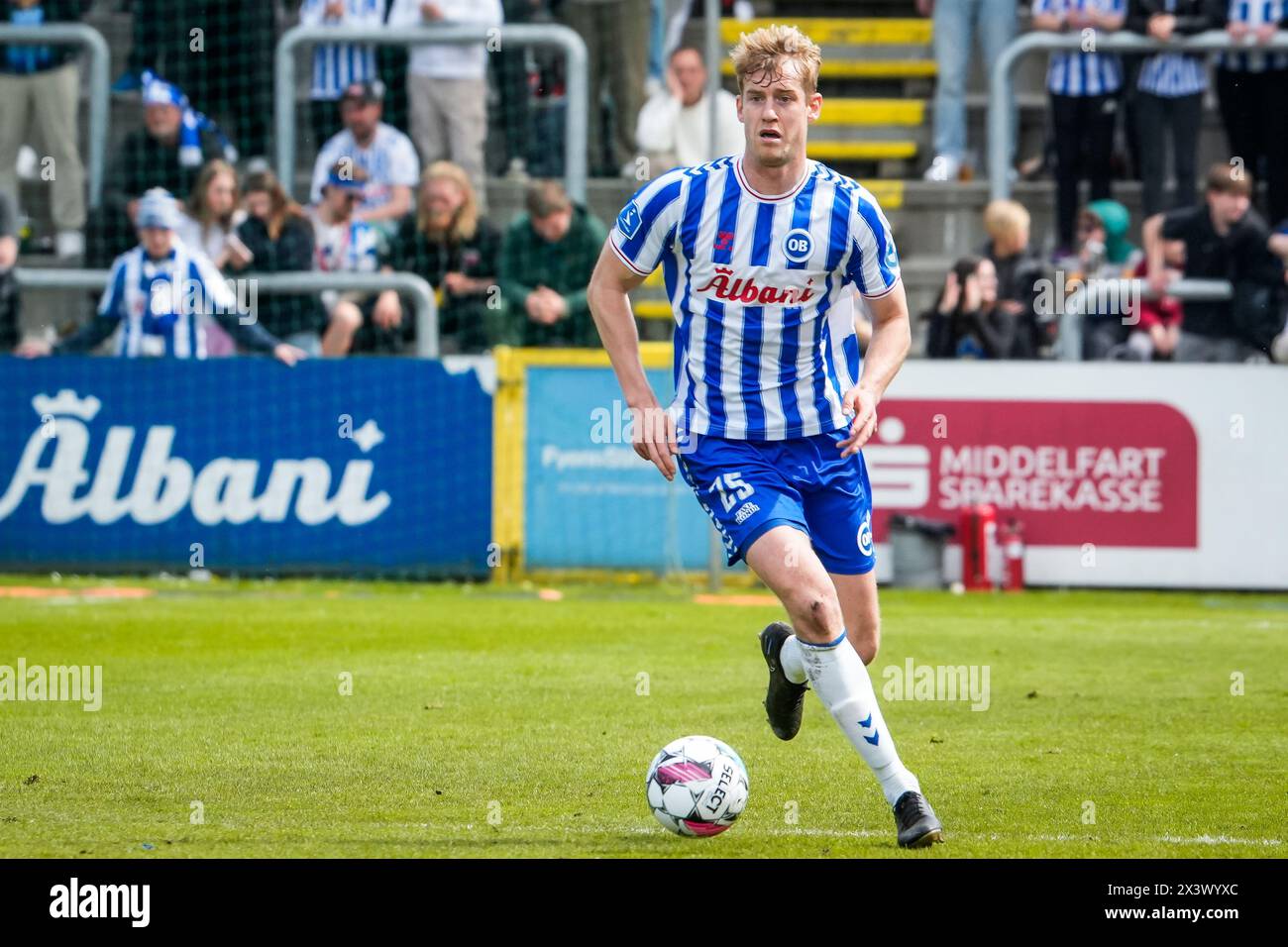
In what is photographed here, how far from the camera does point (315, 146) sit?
1709 centimetres

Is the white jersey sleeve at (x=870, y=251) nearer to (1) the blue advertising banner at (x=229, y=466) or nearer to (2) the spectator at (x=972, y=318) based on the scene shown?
(1) the blue advertising banner at (x=229, y=466)

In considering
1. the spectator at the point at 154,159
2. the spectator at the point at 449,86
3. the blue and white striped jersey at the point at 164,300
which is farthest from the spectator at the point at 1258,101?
the spectator at the point at 154,159

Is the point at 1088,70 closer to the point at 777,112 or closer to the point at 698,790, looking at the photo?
the point at 777,112

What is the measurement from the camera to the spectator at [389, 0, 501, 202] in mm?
16375

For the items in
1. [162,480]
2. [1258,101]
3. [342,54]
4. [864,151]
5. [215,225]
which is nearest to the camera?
[162,480]

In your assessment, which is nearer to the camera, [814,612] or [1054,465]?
[814,612]

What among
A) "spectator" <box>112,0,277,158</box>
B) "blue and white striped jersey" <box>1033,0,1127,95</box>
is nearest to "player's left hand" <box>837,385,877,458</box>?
"blue and white striped jersey" <box>1033,0,1127,95</box>

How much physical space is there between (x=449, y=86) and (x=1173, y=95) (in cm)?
560

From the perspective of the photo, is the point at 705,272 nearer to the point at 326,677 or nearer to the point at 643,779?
the point at 643,779

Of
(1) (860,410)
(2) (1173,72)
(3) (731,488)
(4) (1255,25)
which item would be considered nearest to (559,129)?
(2) (1173,72)

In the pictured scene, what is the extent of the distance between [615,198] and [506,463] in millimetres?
3352

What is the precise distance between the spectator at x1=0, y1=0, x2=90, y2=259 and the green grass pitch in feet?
15.7

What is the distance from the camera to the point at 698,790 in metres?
6.50
